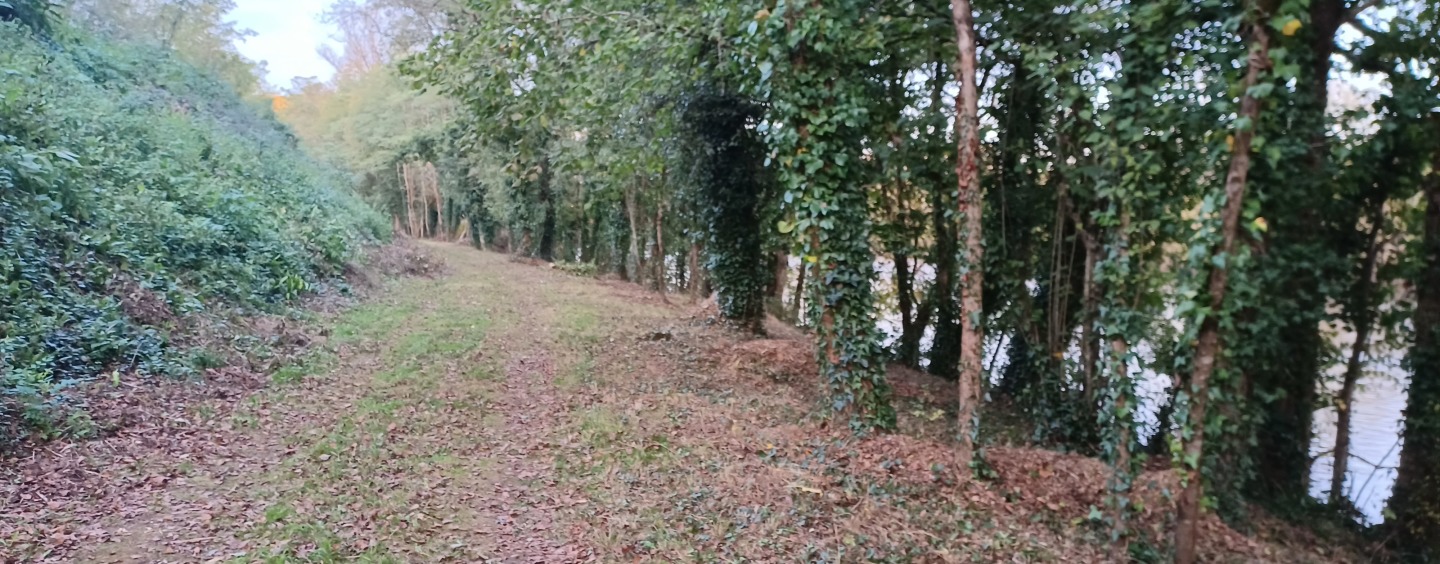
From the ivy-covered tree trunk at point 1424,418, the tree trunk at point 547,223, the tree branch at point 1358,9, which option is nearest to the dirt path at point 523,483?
the ivy-covered tree trunk at point 1424,418

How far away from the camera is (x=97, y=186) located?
33.2ft

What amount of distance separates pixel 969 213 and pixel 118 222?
9.77 meters

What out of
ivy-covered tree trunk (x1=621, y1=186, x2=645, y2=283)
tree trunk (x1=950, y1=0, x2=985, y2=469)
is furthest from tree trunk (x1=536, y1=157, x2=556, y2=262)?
tree trunk (x1=950, y1=0, x2=985, y2=469)

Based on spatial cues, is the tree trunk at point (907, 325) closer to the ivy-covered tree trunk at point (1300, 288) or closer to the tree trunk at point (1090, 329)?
the tree trunk at point (1090, 329)

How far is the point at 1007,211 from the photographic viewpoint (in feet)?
32.9

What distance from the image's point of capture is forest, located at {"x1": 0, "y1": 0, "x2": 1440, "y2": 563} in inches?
210

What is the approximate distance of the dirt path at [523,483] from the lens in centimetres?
501

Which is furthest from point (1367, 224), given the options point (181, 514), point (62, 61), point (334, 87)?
point (334, 87)

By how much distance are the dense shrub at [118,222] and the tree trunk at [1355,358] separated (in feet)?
41.9

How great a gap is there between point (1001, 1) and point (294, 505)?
7.83 m

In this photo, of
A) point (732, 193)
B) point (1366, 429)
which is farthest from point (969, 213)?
point (1366, 429)

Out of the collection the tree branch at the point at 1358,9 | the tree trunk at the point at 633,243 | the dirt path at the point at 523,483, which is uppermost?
the tree branch at the point at 1358,9

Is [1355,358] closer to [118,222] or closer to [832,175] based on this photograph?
[832,175]

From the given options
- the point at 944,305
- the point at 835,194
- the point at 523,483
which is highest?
the point at 835,194
